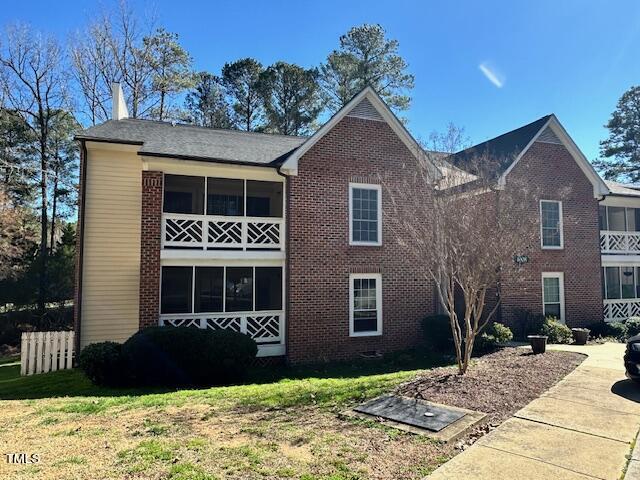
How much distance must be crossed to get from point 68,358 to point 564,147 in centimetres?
1944

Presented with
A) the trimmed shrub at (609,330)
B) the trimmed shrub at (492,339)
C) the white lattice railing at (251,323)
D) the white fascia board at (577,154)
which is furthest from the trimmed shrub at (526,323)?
the white lattice railing at (251,323)

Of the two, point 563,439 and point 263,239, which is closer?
point 563,439

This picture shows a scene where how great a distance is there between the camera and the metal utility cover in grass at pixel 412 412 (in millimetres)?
6523

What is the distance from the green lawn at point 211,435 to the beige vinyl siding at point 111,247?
3387 millimetres

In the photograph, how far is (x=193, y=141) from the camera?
14414mm

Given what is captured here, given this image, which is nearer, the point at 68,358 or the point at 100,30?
the point at 68,358

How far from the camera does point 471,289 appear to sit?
9539mm

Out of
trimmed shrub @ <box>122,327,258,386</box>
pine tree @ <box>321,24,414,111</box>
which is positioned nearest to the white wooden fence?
trimmed shrub @ <box>122,327,258,386</box>

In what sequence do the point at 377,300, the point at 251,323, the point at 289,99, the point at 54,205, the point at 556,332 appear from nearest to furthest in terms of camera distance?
the point at 251,323 < the point at 377,300 < the point at 556,332 < the point at 54,205 < the point at 289,99

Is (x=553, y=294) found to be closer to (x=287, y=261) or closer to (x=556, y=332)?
(x=556, y=332)

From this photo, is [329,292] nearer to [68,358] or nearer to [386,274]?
[386,274]

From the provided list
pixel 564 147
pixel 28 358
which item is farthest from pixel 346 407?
pixel 564 147

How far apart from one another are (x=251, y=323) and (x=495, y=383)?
7289 mm

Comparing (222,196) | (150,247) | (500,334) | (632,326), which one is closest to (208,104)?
(222,196)
